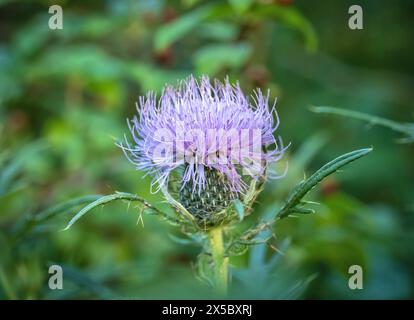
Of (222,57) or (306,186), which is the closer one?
(306,186)

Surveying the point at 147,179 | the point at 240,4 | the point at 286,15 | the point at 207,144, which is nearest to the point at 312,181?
the point at 207,144

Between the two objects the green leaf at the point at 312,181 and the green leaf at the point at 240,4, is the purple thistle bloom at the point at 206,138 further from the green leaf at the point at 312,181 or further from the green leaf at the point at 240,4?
the green leaf at the point at 240,4

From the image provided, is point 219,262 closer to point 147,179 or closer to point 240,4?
point 240,4

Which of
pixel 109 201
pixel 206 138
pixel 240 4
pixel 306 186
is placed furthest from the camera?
pixel 240 4

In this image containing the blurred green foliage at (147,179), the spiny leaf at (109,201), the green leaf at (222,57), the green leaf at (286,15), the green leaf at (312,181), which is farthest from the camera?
the green leaf at (222,57)

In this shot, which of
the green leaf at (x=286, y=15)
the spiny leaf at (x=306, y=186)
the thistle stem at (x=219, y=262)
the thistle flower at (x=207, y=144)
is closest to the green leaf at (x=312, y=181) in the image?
the spiny leaf at (x=306, y=186)
